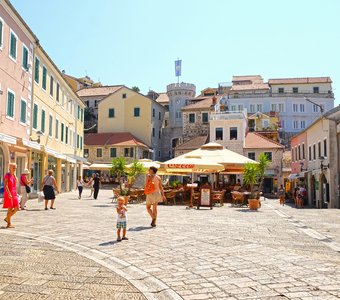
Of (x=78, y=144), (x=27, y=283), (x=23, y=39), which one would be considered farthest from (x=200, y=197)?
(x=78, y=144)

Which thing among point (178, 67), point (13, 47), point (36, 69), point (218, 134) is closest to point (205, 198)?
point (13, 47)

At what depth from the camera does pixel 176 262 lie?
6.59 meters

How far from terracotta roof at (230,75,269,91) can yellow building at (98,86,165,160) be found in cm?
1439

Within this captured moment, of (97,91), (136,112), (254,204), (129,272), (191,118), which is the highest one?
(97,91)

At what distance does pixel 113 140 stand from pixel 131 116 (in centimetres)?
500

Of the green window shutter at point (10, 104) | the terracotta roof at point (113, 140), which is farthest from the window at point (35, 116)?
the terracotta roof at point (113, 140)

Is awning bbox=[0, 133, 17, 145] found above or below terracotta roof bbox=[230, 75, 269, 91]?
below

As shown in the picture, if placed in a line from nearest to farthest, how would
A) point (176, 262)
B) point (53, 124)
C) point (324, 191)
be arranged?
point (176, 262) < point (324, 191) < point (53, 124)

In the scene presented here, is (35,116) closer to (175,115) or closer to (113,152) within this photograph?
(113,152)

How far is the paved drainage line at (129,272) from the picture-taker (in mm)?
4914

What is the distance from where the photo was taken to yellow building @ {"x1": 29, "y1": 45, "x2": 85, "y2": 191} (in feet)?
78.8

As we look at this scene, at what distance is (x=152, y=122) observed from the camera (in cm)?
5847

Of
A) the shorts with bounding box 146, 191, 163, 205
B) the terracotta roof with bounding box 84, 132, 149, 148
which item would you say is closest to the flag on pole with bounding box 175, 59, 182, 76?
the terracotta roof with bounding box 84, 132, 149, 148

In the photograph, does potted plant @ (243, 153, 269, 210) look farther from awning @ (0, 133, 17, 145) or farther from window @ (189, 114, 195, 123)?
window @ (189, 114, 195, 123)
